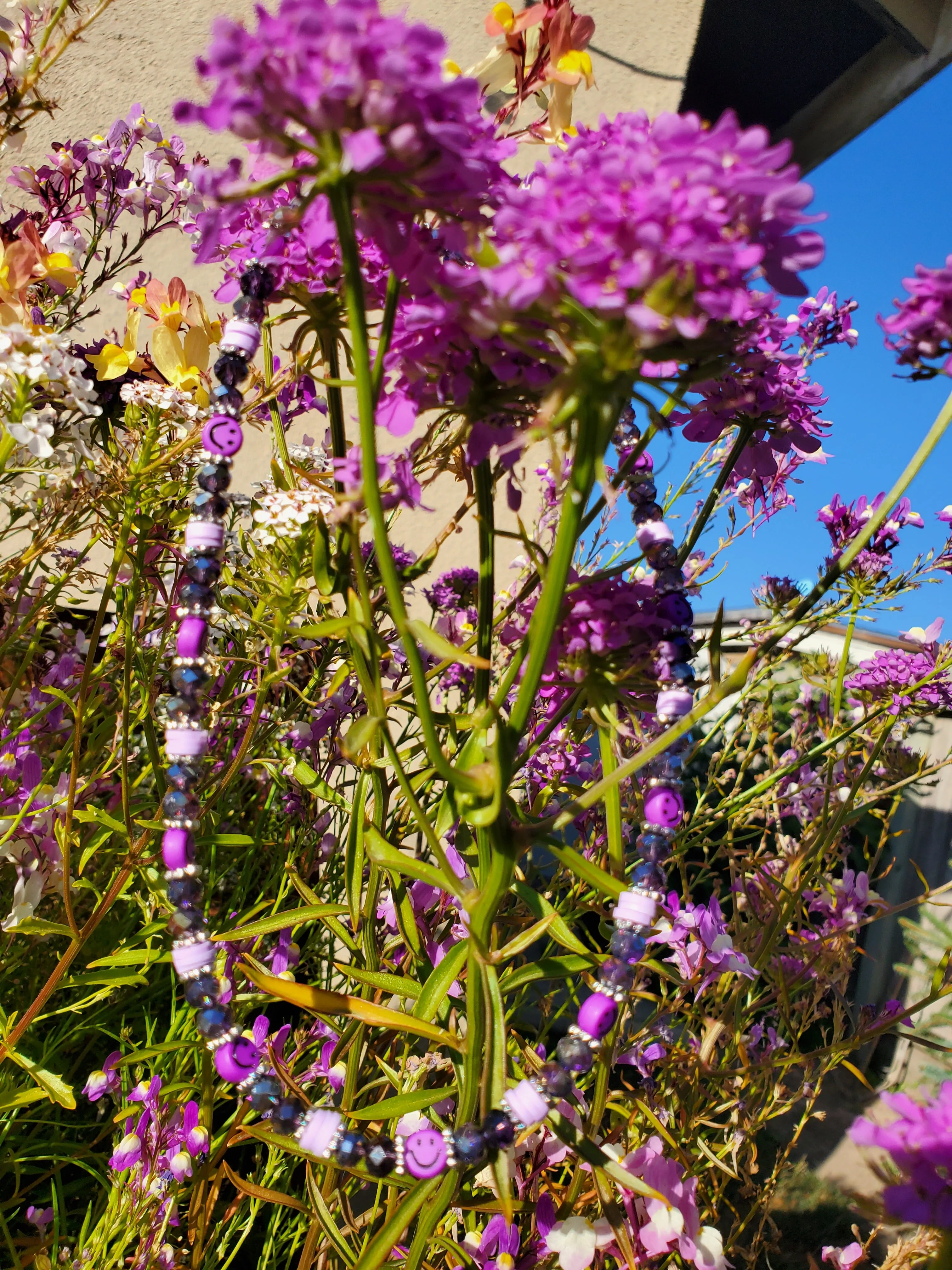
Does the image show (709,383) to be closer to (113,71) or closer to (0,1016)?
(0,1016)

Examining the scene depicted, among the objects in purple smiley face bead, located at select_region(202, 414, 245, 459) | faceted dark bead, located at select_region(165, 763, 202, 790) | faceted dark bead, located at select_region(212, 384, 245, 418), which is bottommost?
faceted dark bead, located at select_region(165, 763, 202, 790)

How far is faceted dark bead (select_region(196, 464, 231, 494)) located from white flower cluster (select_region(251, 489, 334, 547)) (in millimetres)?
50

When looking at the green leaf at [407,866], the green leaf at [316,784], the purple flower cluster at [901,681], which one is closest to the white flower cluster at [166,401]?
the green leaf at [316,784]

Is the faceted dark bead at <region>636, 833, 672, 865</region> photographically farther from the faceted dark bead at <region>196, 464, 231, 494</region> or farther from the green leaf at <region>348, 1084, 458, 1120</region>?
the faceted dark bead at <region>196, 464, 231, 494</region>

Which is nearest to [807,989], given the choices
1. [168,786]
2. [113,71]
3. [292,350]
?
[168,786]

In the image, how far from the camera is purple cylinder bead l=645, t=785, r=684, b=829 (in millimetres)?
522

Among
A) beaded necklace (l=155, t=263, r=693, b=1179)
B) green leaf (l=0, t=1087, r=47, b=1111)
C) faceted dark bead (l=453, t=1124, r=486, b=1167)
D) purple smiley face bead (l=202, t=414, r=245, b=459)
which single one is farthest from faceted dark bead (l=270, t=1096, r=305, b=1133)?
purple smiley face bead (l=202, t=414, r=245, b=459)

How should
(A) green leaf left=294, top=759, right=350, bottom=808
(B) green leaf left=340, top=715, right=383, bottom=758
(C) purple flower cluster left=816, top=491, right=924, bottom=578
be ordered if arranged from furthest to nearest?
(C) purple flower cluster left=816, top=491, right=924, bottom=578 < (A) green leaf left=294, top=759, right=350, bottom=808 < (B) green leaf left=340, top=715, right=383, bottom=758

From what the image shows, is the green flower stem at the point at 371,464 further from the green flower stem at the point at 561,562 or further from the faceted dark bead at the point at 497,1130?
the faceted dark bead at the point at 497,1130

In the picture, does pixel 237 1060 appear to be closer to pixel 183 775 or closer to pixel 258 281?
pixel 183 775

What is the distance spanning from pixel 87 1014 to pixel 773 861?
111 centimetres

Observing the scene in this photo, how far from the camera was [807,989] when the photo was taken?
1.17 metres

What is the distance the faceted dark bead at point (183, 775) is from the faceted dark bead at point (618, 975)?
304mm

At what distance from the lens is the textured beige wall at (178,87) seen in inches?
72.7
